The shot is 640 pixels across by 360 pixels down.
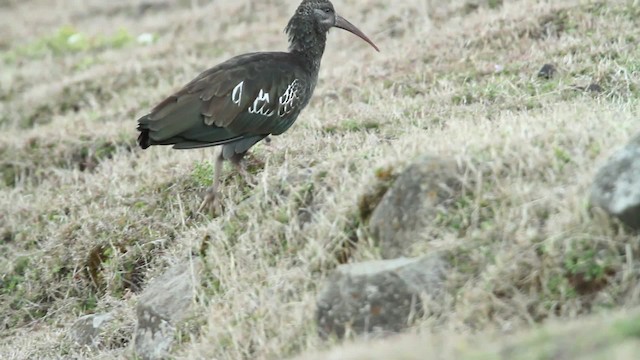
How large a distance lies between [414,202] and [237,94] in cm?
221

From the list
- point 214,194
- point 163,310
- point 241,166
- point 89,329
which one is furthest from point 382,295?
point 89,329

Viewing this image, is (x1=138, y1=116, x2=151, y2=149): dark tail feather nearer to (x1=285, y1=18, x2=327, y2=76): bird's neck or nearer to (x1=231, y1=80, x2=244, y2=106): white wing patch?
(x1=231, y1=80, x2=244, y2=106): white wing patch

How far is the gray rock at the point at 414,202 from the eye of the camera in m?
5.69

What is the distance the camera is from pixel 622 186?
5.04m

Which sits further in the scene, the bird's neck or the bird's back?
the bird's neck

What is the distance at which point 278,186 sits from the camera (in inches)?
270

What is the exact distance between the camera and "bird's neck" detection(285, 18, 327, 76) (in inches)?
322

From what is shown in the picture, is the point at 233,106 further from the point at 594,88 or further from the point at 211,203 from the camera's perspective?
the point at 594,88

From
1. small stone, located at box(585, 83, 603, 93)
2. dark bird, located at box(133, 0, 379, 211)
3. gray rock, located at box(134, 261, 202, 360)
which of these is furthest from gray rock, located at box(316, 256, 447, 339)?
small stone, located at box(585, 83, 603, 93)

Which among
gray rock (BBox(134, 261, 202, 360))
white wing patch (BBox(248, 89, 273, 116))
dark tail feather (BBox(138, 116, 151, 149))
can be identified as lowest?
gray rock (BBox(134, 261, 202, 360))

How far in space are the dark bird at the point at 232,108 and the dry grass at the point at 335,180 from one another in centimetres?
28

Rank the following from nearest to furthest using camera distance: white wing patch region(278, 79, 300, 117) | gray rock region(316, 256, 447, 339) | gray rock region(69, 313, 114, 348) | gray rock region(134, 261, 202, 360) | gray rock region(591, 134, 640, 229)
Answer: gray rock region(591, 134, 640, 229) → gray rock region(316, 256, 447, 339) → gray rock region(134, 261, 202, 360) → gray rock region(69, 313, 114, 348) → white wing patch region(278, 79, 300, 117)

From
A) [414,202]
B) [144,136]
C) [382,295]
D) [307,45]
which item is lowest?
[382,295]

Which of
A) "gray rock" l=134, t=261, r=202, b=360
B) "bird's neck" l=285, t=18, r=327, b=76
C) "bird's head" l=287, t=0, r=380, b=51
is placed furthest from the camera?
"bird's head" l=287, t=0, r=380, b=51
